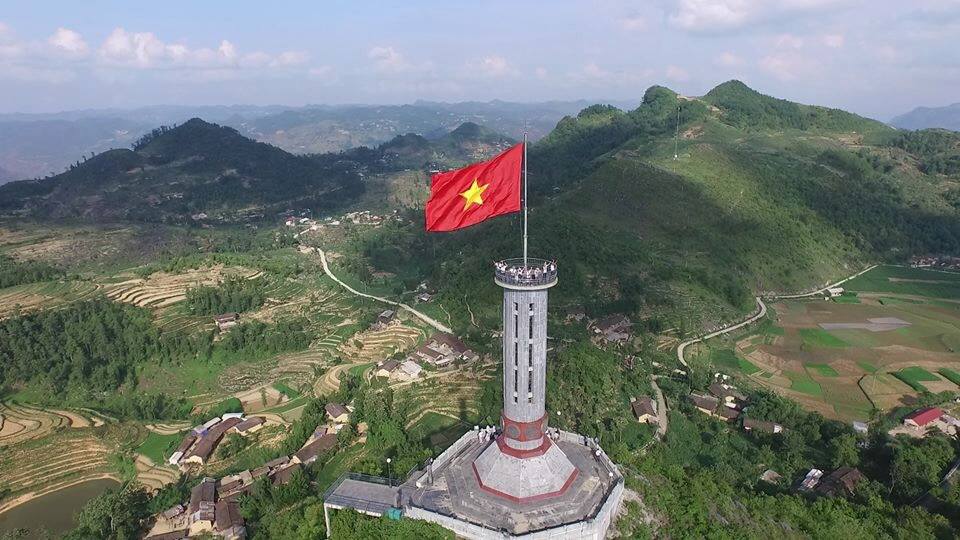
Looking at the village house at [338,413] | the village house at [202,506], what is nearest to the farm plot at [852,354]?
the village house at [338,413]

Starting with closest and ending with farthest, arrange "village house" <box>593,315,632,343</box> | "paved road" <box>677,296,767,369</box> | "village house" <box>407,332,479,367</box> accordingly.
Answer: "village house" <box>407,332,479,367</box> < "paved road" <box>677,296,767,369</box> < "village house" <box>593,315,632,343</box>

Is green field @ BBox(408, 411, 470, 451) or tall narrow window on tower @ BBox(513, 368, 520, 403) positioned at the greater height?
tall narrow window on tower @ BBox(513, 368, 520, 403)

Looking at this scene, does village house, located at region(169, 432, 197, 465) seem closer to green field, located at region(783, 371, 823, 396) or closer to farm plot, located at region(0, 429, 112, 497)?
farm plot, located at region(0, 429, 112, 497)

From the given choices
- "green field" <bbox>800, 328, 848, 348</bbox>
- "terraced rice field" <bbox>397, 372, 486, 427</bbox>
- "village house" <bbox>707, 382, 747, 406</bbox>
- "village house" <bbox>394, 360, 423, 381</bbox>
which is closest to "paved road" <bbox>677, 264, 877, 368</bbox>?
"village house" <bbox>707, 382, 747, 406</bbox>

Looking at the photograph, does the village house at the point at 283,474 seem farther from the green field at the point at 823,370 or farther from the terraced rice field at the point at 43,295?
the green field at the point at 823,370

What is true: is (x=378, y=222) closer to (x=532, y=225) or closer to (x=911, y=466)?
(x=532, y=225)

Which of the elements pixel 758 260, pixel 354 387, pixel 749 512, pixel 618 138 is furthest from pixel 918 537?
pixel 618 138

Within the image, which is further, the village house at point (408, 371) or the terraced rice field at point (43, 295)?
the terraced rice field at point (43, 295)

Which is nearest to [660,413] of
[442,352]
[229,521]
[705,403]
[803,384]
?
[705,403]
